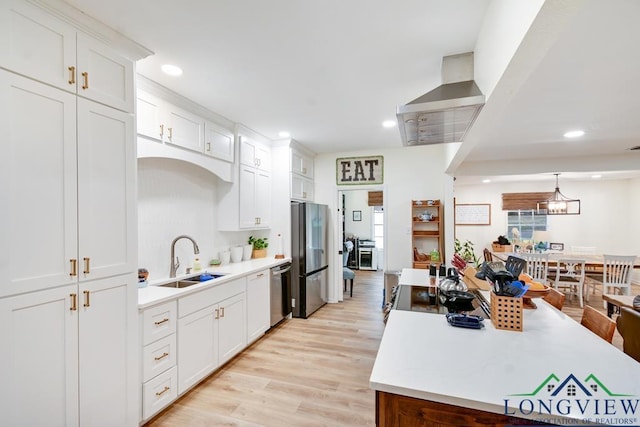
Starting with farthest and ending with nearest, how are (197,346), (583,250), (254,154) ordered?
(583,250) < (254,154) < (197,346)

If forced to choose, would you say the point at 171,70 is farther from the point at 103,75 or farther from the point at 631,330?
the point at 631,330

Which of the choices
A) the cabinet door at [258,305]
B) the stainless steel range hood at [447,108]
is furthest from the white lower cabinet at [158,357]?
the stainless steel range hood at [447,108]

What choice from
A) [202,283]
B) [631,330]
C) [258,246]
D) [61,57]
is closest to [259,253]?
[258,246]

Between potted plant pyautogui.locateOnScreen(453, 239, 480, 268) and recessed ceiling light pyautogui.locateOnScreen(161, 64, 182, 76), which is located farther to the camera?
potted plant pyautogui.locateOnScreen(453, 239, 480, 268)

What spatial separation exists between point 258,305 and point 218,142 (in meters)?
1.89

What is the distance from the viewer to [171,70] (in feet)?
7.41

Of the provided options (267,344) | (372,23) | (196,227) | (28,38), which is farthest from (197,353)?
(372,23)

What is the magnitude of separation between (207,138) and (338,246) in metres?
2.84

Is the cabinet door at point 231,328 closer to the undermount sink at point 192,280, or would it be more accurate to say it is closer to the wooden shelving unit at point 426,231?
the undermount sink at point 192,280

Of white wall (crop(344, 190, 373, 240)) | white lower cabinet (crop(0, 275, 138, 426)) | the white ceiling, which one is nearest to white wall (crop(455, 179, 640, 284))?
white wall (crop(344, 190, 373, 240))

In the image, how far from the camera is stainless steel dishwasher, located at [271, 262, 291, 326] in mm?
3774

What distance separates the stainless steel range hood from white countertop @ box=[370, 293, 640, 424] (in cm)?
122

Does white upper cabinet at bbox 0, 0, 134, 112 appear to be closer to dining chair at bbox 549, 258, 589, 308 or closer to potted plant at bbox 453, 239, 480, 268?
potted plant at bbox 453, 239, 480, 268

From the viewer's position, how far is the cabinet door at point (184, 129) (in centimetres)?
260
